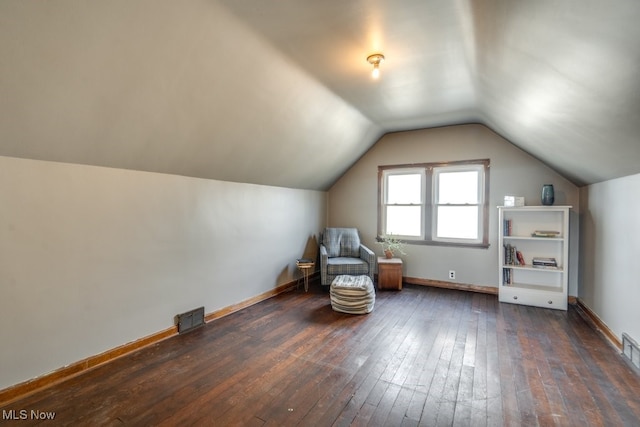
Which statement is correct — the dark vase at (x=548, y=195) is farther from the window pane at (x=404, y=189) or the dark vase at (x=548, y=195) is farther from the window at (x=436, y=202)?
the window pane at (x=404, y=189)

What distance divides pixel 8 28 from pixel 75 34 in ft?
0.86

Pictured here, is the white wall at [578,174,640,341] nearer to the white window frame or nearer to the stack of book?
the stack of book

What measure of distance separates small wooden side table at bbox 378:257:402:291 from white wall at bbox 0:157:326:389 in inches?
84.0

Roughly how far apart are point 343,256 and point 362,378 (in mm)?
2888

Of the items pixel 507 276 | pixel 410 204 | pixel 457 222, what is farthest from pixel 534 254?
pixel 410 204

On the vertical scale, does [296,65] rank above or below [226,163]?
above

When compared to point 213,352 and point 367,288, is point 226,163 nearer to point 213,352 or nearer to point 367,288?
point 213,352

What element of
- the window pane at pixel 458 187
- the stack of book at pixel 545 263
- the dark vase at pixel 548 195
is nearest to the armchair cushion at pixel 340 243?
the window pane at pixel 458 187

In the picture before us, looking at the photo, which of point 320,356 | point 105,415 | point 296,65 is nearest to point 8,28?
point 296,65

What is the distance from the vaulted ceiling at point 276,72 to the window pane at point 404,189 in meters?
1.83

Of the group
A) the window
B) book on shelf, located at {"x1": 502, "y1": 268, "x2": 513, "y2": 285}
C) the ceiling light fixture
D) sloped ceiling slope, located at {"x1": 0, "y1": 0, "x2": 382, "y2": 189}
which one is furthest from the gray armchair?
the ceiling light fixture

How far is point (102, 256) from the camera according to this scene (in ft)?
8.16

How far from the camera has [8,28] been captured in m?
1.44

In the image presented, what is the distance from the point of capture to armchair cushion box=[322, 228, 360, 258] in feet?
16.7
